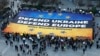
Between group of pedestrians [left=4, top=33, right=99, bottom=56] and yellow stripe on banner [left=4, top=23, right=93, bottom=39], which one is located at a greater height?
yellow stripe on banner [left=4, top=23, right=93, bottom=39]

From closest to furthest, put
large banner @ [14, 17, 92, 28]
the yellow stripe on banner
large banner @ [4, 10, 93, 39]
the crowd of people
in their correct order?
the crowd of people, the yellow stripe on banner, large banner @ [4, 10, 93, 39], large banner @ [14, 17, 92, 28]

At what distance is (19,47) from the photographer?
48.1 meters

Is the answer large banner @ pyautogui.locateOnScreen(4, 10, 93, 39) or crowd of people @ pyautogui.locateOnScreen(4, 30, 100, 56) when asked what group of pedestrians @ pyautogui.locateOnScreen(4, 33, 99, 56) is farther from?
large banner @ pyautogui.locateOnScreen(4, 10, 93, 39)

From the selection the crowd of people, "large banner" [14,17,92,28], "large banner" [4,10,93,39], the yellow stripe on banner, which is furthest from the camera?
"large banner" [14,17,92,28]

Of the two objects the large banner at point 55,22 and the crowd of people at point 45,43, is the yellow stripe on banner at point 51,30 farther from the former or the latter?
the crowd of people at point 45,43

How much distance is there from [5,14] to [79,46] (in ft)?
48.3

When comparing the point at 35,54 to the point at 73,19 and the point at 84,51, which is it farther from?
the point at 73,19

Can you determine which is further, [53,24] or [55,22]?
[55,22]

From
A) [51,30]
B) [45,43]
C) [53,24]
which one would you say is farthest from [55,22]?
[45,43]

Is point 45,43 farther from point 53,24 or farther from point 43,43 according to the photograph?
point 53,24

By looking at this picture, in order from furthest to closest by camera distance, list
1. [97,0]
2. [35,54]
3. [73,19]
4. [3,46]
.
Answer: [97,0] < [73,19] < [3,46] < [35,54]

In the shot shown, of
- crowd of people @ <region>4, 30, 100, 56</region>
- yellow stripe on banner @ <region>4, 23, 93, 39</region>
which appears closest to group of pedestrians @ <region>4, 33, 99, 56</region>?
crowd of people @ <region>4, 30, 100, 56</region>

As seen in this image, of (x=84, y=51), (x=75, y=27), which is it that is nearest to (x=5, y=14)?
(x=75, y=27)

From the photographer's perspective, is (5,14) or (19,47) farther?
(5,14)
